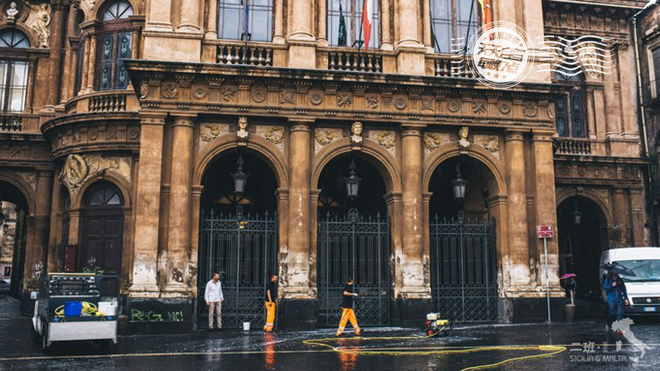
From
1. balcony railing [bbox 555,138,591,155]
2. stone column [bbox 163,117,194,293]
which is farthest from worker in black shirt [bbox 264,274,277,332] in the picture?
balcony railing [bbox 555,138,591,155]

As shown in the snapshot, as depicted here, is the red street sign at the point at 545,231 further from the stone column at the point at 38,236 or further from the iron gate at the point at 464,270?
the stone column at the point at 38,236

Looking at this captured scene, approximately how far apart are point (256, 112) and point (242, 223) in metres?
3.27

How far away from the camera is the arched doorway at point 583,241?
26438 millimetres

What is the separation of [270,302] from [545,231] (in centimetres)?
826

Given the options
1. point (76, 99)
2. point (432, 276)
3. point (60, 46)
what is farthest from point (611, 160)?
point (60, 46)

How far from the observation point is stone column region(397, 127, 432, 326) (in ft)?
55.8

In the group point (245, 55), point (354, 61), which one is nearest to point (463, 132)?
point (354, 61)

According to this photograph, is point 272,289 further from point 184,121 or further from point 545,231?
point 545,231

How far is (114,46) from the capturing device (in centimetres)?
2189

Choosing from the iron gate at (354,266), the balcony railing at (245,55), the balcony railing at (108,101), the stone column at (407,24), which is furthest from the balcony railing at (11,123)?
the stone column at (407,24)

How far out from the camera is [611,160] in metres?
26.1

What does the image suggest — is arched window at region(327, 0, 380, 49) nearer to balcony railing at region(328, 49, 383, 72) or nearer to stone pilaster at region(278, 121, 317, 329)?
balcony railing at region(328, 49, 383, 72)

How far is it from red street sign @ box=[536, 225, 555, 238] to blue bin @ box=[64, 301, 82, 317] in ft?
41.4

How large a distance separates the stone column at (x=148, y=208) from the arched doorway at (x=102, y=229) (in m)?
4.28
